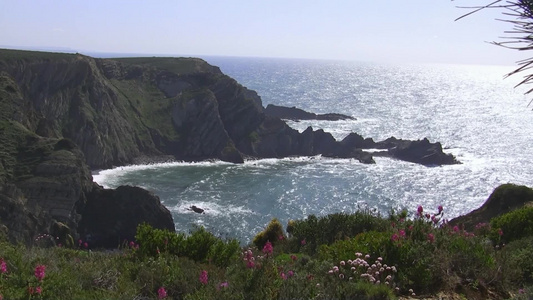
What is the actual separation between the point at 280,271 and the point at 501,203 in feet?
64.7

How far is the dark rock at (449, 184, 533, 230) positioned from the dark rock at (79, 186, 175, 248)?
40.2 m

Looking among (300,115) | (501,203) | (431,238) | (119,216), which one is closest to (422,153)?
(300,115)

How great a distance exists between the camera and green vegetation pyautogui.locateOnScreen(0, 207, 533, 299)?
701 centimetres

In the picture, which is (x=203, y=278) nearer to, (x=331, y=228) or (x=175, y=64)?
(x=331, y=228)

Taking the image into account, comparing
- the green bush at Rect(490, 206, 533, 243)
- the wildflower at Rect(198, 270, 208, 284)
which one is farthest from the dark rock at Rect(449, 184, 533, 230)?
the wildflower at Rect(198, 270, 208, 284)

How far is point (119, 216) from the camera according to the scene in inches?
2366

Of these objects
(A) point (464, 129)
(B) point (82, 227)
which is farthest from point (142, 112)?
(A) point (464, 129)

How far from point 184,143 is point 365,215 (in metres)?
98.8

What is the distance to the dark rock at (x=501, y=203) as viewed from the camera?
23469 millimetres

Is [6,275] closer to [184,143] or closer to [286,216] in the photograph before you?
[286,216]

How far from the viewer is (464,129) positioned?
479 ft

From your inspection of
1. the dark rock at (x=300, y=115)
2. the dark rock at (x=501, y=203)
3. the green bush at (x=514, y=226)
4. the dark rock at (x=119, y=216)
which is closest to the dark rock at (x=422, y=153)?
the dark rock at (x=300, y=115)

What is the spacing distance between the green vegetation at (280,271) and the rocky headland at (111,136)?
41.8 metres

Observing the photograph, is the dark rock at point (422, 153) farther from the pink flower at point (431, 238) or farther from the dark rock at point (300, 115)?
the pink flower at point (431, 238)
